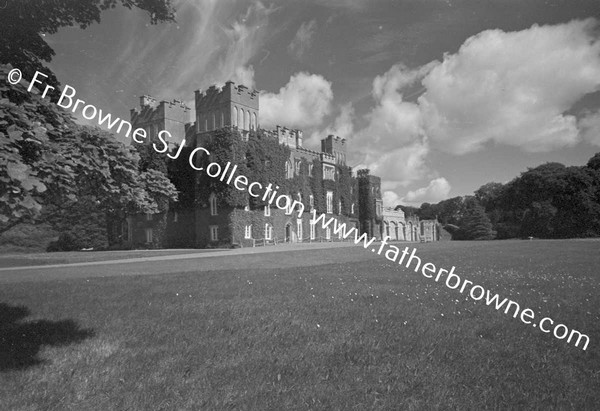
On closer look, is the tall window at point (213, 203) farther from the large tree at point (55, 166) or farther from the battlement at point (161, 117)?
the large tree at point (55, 166)

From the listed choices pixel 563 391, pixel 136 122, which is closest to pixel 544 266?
pixel 563 391

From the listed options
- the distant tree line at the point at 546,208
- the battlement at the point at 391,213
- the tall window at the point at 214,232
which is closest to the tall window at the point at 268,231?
the tall window at the point at 214,232

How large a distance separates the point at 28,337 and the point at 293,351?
4.56m

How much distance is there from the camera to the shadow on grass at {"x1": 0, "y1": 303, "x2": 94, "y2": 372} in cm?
591

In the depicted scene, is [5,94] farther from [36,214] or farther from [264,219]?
[264,219]

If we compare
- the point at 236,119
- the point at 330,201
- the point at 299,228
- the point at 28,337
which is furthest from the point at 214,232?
the point at 28,337

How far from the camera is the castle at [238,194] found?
41.2 metres

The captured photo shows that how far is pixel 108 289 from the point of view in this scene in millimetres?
11297

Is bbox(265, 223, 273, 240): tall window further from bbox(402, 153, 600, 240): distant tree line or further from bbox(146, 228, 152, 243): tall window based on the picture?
bbox(402, 153, 600, 240): distant tree line

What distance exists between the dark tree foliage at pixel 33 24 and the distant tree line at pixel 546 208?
6424cm

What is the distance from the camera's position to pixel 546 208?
6084cm

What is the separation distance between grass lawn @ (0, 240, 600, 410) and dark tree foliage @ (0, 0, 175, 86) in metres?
4.45

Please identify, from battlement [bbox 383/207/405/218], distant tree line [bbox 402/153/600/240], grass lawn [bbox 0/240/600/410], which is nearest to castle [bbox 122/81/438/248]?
battlement [bbox 383/207/405/218]

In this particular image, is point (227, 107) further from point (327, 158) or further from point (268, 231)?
point (327, 158)
